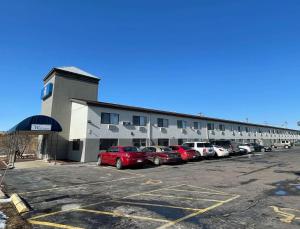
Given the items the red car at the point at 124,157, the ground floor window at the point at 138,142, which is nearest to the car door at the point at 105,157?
the red car at the point at 124,157

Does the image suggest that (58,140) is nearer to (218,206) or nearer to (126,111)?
(126,111)

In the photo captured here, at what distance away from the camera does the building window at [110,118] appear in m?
25.5

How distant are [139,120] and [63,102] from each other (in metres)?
9.42

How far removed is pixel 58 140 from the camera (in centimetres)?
2667

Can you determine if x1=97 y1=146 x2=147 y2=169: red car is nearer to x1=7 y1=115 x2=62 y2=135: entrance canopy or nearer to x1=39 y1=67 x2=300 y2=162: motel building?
x1=39 y1=67 x2=300 y2=162: motel building

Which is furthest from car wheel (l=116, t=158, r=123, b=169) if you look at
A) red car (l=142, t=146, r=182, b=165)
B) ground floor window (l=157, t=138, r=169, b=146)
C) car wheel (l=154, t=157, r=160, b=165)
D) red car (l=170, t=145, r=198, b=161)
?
ground floor window (l=157, t=138, r=169, b=146)

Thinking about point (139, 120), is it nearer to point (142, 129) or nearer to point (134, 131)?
point (142, 129)

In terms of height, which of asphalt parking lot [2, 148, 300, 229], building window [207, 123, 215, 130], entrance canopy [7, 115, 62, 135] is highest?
building window [207, 123, 215, 130]

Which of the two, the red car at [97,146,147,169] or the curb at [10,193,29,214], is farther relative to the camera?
the red car at [97,146,147,169]

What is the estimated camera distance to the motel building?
80.5ft

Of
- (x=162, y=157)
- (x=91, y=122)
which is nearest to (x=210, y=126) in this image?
(x=162, y=157)

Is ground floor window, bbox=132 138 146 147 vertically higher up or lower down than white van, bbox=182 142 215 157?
higher up

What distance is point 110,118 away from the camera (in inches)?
1025

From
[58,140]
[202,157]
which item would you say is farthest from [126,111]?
[202,157]
